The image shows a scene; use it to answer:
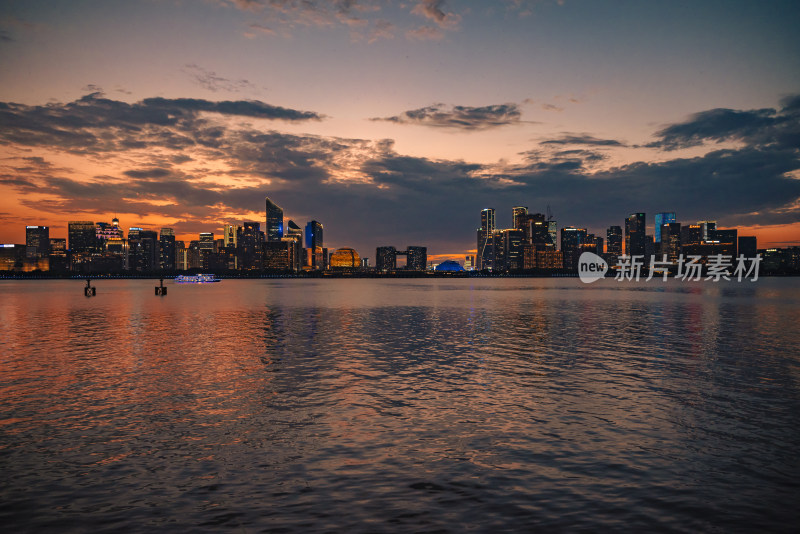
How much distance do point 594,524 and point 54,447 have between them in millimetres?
18491

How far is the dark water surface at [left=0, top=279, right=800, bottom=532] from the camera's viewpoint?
13961mm

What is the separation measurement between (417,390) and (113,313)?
253 feet

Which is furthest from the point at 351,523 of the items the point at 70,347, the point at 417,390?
the point at 70,347

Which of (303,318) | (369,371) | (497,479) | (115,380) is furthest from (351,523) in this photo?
(303,318)

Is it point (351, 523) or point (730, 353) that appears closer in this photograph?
point (351, 523)

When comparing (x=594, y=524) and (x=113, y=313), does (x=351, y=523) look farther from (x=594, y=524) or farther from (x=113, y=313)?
(x=113, y=313)

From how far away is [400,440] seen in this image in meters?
20.2

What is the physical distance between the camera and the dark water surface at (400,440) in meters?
14.0

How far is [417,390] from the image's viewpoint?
2911cm

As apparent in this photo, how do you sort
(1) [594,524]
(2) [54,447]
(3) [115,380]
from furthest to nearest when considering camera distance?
(3) [115,380] → (2) [54,447] → (1) [594,524]

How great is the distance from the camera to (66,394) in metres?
28.1

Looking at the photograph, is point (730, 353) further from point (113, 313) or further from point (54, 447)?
point (113, 313)

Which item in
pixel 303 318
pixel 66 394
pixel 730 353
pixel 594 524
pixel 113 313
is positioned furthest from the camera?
pixel 113 313

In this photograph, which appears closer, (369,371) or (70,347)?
(369,371)
